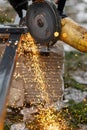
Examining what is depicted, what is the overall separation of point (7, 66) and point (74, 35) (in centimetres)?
49

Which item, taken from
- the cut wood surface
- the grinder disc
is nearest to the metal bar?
the grinder disc

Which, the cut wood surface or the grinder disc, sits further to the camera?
the grinder disc

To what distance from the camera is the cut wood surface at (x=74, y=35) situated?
188 cm

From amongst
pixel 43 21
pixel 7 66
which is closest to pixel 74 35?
pixel 43 21

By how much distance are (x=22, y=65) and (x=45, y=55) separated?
0.44 m

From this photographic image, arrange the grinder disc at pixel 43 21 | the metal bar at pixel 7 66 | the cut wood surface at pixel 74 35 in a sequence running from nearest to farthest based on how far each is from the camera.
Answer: the metal bar at pixel 7 66
the cut wood surface at pixel 74 35
the grinder disc at pixel 43 21

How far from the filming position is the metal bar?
1.53 meters

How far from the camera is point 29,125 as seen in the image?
15.3ft

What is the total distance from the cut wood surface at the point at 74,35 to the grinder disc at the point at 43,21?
0.05 meters

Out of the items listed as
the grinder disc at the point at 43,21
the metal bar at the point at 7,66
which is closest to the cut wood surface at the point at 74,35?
the grinder disc at the point at 43,21

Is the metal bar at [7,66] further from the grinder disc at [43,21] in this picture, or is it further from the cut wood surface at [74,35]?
the cut wood surface at [74,35]

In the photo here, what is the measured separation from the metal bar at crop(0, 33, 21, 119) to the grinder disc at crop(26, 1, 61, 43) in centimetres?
14

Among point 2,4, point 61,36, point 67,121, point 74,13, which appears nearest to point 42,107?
point 67,121

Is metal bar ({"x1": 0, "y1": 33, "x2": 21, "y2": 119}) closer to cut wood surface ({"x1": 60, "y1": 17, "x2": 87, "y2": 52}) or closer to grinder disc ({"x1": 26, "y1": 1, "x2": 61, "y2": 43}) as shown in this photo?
grinder disc ({"x1": 26, "y1": 1, "x2": 61, "y2": 43})
